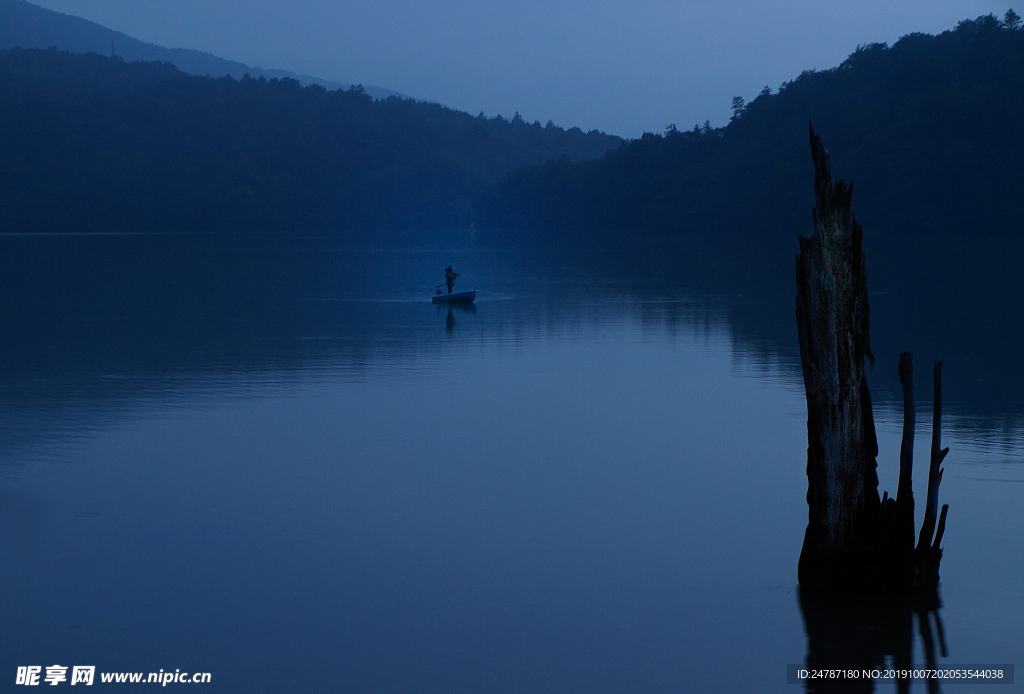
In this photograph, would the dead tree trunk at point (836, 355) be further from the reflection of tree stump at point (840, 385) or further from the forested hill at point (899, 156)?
the forested hill at point (899, 156)

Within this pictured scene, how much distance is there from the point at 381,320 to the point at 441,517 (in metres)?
26.9

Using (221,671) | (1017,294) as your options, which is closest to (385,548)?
(221,671)

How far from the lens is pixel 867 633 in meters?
10.2

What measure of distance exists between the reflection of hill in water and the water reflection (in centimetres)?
983

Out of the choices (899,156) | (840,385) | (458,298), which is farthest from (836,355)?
(899,156)

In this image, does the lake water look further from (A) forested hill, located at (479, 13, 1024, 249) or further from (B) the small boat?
A: (A) forested hill, located at (479, 13, 1024, 249)

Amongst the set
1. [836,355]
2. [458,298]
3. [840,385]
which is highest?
[836,355]

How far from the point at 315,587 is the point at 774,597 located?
4.09m

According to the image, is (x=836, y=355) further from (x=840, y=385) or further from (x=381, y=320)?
(x=381, y=320)

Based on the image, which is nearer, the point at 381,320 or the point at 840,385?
the point at 840,385

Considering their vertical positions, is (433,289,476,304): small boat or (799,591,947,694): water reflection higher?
(433,289,476,304): small boat

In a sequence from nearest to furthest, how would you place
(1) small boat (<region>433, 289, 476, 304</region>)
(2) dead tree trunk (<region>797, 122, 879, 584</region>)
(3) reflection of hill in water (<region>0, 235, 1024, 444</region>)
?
→ 1. (2) dead tree trunk (<region>797, 122, 879, 584</region>)
2. (3) reflection of hill in water (<region>0, 235, 1024, 444</region>)
3. (1) small boat (<region>433, 289, 476, 304</region>)

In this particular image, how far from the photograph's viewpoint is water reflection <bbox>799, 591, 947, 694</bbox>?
962cm

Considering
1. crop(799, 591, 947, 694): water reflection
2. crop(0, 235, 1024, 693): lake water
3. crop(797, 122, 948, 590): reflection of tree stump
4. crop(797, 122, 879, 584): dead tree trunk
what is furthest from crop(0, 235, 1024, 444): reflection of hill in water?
crop(797, 122, 879, 584): dead tree trunk
